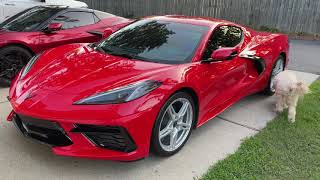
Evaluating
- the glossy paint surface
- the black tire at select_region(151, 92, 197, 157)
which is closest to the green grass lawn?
the black tire at select_region(151, 92, 197, 157)

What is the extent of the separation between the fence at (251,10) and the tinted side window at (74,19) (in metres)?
8.05

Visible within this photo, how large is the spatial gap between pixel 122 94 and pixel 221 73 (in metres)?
1.46

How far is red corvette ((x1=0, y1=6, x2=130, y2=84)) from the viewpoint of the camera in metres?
5.54

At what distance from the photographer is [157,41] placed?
4066 millimetres

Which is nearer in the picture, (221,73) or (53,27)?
(221,73)

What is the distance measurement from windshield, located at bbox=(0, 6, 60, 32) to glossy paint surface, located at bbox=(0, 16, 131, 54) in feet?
0.77

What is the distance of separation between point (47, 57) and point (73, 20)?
2687 millimetres

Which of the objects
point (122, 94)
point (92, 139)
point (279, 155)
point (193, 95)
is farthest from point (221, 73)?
point (92, 139)

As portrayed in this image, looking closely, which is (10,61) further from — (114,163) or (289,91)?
(289,91)

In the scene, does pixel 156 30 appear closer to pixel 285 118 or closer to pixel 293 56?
pixel 285 118

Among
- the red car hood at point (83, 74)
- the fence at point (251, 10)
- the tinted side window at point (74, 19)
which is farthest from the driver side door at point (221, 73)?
the fence at point (251, 10)

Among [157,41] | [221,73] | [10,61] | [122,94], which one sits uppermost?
[157,41]

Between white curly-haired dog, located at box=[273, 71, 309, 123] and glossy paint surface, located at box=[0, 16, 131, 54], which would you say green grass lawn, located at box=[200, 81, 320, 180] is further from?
glossy paint surface, located at box=[0, 16, 131, 54]

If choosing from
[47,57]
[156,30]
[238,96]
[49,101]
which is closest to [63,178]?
[49,101]
